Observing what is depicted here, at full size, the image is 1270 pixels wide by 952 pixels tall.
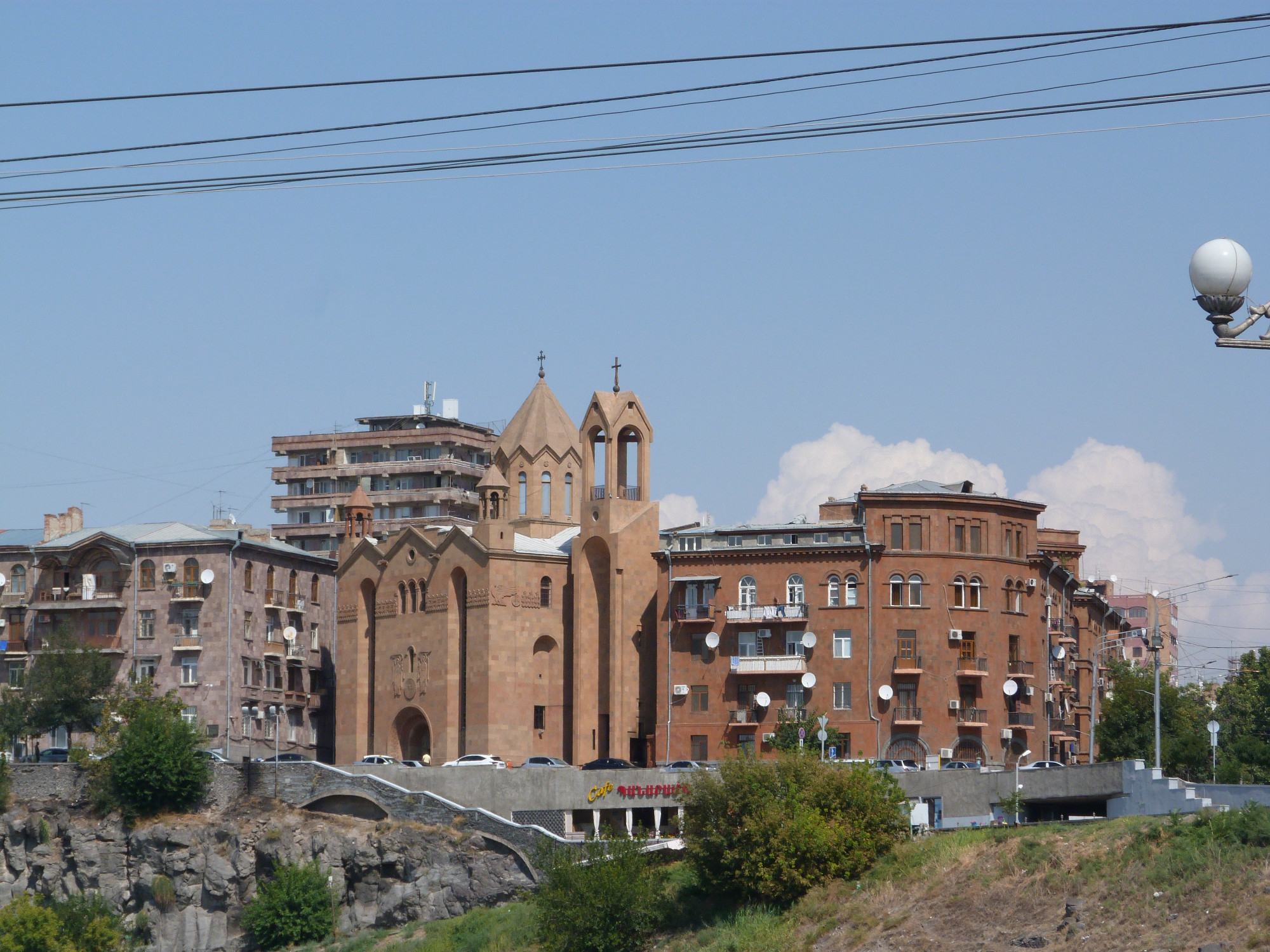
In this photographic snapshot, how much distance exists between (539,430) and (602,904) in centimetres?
4603

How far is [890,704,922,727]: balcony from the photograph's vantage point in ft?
254

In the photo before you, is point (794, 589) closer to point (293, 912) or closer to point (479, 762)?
point (479, 762)

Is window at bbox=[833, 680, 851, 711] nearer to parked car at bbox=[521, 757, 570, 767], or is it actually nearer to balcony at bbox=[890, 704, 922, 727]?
balcony at bbox=[890, 704, 922, 727]

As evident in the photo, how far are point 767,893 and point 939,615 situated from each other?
3105 cm

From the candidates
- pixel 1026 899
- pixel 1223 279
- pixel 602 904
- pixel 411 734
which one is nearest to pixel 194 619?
pixel 411 734

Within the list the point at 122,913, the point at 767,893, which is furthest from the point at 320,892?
the point at 767,893

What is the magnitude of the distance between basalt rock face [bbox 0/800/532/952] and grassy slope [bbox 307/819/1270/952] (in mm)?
16335

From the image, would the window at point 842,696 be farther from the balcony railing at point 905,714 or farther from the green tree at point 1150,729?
the green tree at point 1150,729

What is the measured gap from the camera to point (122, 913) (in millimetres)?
74875

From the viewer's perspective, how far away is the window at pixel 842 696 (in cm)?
7906

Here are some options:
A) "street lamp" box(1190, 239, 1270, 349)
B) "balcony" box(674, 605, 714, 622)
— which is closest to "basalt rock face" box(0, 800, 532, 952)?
"balcony" box(674, 605, 714, 622)

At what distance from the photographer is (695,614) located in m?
82.1

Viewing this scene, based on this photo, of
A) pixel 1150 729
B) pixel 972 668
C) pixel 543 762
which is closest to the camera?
pixel 543 762

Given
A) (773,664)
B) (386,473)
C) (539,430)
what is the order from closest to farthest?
(773,664), (539,430), (386,473)
